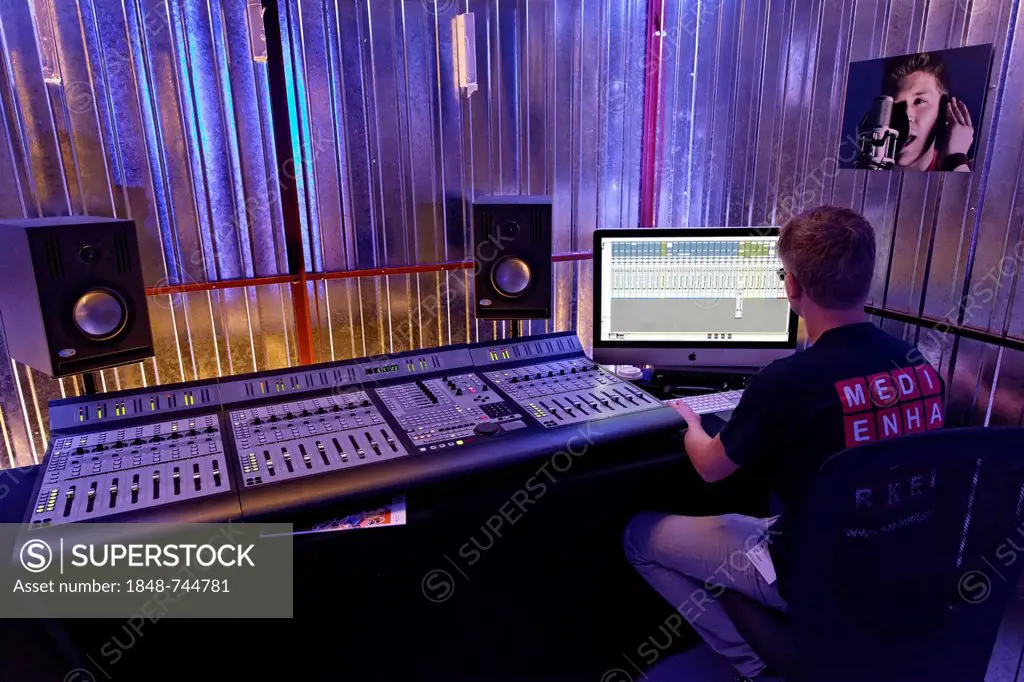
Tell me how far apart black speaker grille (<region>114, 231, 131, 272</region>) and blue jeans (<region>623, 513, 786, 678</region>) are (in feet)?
5.13

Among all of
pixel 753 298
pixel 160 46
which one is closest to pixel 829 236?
pixel 753 298

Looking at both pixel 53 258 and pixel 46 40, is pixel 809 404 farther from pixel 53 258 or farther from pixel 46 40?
pixel 46 40

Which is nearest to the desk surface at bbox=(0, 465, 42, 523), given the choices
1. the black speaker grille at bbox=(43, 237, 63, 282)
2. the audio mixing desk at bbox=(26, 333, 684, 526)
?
the audio mixing desk at bbox=(26, 333, 684, 526)

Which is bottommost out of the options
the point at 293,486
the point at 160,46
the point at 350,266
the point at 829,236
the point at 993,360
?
the point at 293,486

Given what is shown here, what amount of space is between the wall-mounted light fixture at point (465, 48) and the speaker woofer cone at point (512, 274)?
713mm

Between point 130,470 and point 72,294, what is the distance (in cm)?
50

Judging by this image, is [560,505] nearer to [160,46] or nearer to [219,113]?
[219,113]

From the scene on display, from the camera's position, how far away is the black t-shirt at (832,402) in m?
1.34

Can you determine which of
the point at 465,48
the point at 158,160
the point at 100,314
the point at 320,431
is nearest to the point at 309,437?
the point at 320,431

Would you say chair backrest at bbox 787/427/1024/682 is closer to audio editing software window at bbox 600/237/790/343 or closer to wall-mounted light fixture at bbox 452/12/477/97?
audio editing software window at bbox 600/237/790/343

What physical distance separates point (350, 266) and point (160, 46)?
2.94 feet

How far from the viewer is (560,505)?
75.7 inches

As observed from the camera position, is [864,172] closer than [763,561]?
No

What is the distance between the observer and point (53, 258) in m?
1.59
